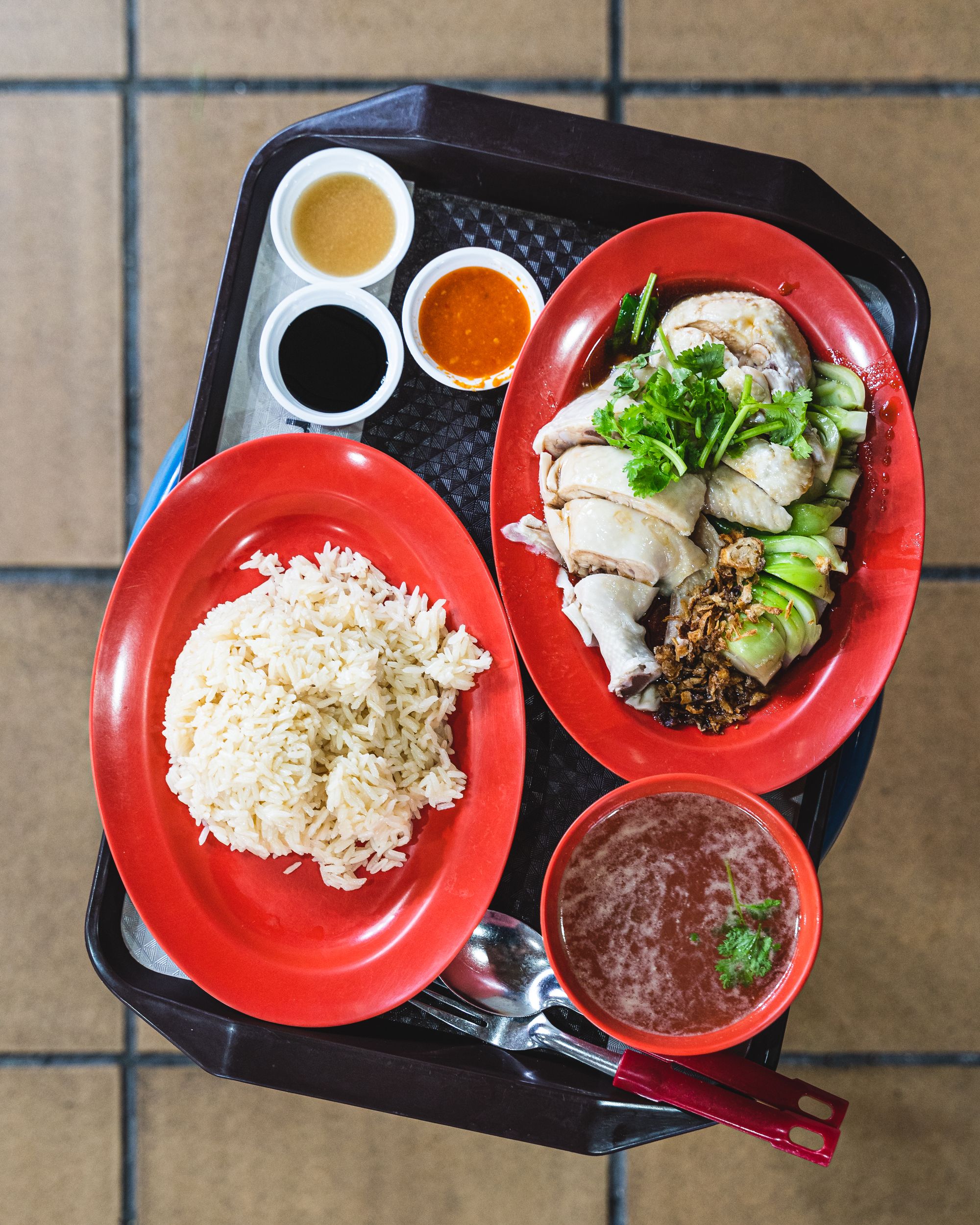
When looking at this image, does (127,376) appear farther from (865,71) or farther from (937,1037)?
(937,1037)

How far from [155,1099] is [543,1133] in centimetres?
138

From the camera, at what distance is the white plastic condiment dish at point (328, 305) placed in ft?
6.01

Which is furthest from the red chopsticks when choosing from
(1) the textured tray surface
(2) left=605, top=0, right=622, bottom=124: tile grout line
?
(2) left=605, top=0, right=622, bottom=124: tile grout line

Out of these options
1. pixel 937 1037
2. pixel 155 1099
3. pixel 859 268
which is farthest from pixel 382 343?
pixel 937 1037

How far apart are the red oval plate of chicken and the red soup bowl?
13 cm

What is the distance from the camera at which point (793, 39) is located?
100 inches

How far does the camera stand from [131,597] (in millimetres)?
1757

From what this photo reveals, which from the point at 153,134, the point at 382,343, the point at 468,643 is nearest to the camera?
the point at 468,643

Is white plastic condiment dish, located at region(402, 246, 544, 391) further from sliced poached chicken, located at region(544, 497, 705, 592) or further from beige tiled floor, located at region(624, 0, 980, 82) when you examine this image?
beige tiled floor, located at region(624, 0, 980, 82)

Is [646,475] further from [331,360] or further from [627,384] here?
[331,360]

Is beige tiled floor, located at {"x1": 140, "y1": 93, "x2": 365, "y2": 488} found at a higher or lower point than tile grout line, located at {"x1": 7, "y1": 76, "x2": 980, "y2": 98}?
lower

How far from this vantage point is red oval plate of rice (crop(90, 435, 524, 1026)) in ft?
5.55

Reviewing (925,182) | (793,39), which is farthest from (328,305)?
(925,182)

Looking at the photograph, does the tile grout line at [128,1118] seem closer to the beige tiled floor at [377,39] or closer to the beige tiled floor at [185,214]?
the beige tiled floor at [185,214]
